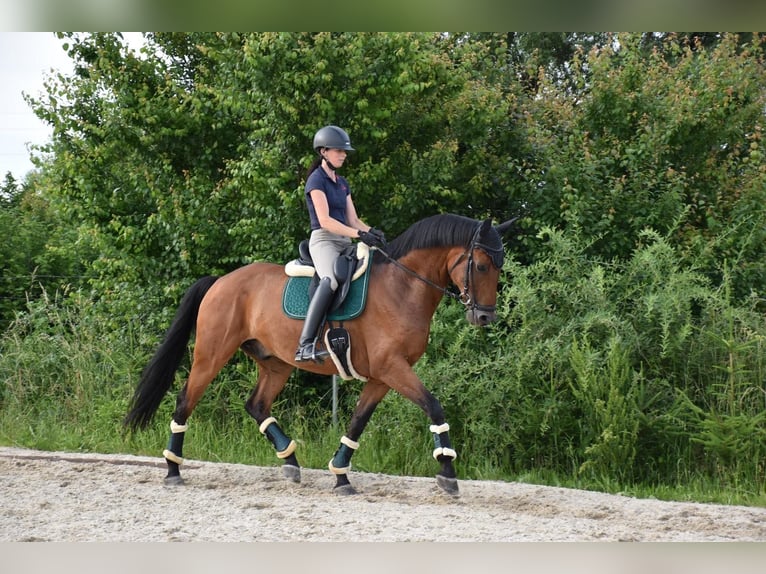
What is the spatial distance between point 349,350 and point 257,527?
1675 millimetres

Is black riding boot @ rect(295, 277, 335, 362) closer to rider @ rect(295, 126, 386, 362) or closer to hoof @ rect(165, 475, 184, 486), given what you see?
rider @ rect(295, 126, 386, 362)

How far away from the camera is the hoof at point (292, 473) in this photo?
7.29 metres

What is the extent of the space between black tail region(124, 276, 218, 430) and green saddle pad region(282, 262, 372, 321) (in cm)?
101

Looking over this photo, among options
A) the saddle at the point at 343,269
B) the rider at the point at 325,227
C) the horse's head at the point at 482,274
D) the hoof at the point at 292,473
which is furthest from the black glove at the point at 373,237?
the hoof at the point at 292,473

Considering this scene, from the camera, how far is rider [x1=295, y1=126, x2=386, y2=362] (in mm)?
6734

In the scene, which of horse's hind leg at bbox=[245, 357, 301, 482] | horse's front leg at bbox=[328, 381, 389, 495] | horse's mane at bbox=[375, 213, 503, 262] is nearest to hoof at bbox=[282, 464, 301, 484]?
horse's hind leg at bbox=[245, 357, 301, 482]

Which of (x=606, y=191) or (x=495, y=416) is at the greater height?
(x=606, y=191)

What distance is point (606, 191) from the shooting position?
10.1 meters

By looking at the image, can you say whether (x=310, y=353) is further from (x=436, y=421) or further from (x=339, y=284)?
(x=436, y=421)

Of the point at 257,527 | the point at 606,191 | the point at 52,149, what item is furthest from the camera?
the point at 52,149

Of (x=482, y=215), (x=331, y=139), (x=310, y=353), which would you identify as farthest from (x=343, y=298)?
(x=482, y=215)

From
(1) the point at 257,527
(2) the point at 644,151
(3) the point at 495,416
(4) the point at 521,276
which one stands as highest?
(2) the point at 644,151
